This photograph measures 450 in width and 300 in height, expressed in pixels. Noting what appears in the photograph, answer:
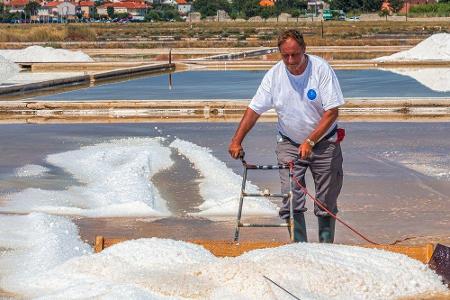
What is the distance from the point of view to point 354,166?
13.3 metres

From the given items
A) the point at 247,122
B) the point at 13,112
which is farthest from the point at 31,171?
the point at 13,112

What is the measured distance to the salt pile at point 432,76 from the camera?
27.7 m

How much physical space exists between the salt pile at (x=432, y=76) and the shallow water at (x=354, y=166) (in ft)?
32.1

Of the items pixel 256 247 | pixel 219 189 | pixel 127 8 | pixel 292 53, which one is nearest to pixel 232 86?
pixel 219 189

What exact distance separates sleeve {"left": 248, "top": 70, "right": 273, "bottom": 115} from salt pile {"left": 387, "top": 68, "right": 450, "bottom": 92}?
18.6 metres

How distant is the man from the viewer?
25.5ft

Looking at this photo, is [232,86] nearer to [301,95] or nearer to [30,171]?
[30,171]

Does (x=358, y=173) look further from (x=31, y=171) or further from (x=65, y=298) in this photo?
(x=65, y=298)

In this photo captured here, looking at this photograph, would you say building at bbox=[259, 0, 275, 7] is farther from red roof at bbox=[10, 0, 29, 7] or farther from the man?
the man

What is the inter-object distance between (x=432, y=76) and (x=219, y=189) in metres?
22.1

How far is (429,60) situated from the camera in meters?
40.6

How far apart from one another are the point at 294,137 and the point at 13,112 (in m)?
13.5

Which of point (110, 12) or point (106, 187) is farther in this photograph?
point (110, 12)

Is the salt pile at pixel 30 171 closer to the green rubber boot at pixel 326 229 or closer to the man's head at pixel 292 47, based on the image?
the green rubber boot at pixel 326 229
